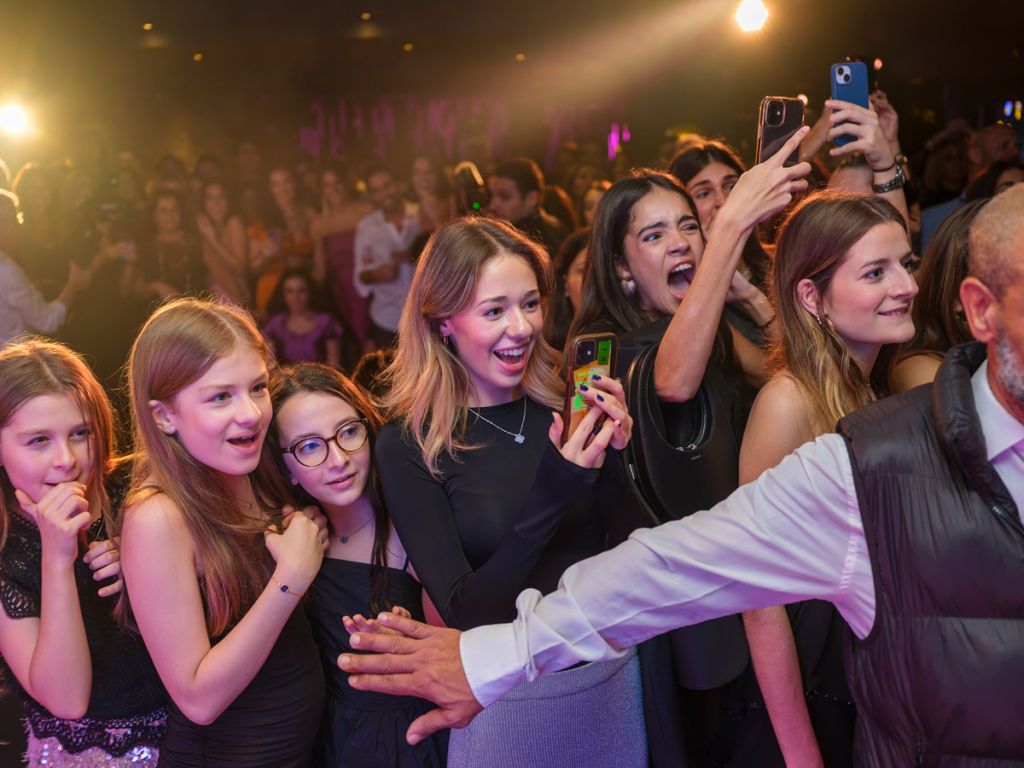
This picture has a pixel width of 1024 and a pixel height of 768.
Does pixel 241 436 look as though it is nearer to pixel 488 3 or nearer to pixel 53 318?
pixel 53 318

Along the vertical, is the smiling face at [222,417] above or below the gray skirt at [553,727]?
above

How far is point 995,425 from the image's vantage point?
1389 millimetres

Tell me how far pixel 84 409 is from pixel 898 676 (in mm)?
1642

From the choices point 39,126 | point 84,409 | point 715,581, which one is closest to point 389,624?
point 715,581

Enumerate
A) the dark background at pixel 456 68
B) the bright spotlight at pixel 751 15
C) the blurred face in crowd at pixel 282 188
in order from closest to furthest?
the bright spotlight at pixel 751 15
the blurred face in crowd at pixel 282 188
the dark background at pixel 456 68

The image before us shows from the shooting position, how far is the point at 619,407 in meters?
1.91

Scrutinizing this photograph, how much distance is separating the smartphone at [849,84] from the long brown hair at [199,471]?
5.33 ft

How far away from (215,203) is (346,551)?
4764mm

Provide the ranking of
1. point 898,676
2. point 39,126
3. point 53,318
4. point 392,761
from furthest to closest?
1. point 39,126
2. point 53,318
3. point 392,761
4. point 898,676

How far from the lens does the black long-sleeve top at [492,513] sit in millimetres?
1851

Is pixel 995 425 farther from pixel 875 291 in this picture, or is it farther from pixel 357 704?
pixel 357 704

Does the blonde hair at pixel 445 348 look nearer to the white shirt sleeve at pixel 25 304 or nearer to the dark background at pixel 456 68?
the white shirt sleeve at pixel 25 304

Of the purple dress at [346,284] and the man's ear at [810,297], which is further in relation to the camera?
the purple dress at [346,284]

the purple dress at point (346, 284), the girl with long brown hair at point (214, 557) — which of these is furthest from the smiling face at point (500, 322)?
the purple dress at point (346, 284)
